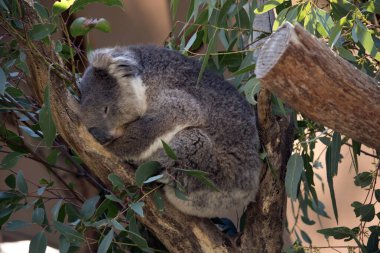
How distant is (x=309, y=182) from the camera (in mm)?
2645

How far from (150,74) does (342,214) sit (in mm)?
1816

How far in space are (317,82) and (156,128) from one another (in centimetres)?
102

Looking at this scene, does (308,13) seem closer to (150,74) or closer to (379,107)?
(379,107)

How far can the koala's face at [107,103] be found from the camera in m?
2.64

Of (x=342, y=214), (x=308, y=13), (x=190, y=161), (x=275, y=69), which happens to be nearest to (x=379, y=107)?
(x=275, y=69)

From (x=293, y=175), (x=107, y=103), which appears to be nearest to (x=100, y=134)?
(x=107, y=103)

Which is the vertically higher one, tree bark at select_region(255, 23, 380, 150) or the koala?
tree bark at select_region(255, 23, 380, 150)

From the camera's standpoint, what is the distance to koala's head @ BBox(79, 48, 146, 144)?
2.66m

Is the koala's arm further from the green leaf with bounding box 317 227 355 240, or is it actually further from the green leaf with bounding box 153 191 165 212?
the green leaf with bounding box 317 227 355 240

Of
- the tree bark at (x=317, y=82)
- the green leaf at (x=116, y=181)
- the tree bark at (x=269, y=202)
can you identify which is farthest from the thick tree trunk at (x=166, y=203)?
the tree bark at (x=317, y=82)

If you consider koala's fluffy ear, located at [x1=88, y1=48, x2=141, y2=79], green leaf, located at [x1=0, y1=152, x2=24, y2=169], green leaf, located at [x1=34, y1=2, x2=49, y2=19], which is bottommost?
green leaf, located at [x1=0, y1=152, x2=24, y2=169]

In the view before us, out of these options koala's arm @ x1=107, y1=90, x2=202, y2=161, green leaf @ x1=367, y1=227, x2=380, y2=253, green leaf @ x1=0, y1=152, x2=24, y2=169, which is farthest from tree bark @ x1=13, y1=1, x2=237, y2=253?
green leaf @ x1=367, y1=227, x2=380, y2=253

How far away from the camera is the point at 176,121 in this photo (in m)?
2.58

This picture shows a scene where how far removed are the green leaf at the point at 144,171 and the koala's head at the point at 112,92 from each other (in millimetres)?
373
